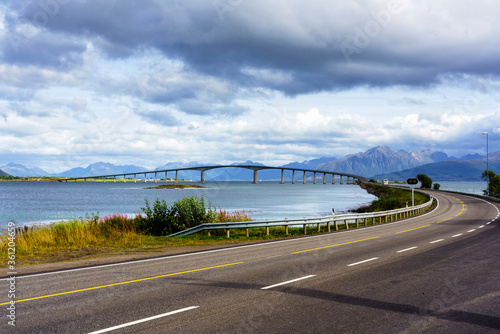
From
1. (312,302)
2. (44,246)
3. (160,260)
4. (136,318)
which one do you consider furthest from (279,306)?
(44,246)

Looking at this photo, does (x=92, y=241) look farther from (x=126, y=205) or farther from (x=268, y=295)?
(x=126, y=205)

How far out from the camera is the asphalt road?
6.86m

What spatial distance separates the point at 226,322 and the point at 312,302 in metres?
2.08

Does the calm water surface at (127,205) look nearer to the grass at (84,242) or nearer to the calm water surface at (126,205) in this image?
the calm water surface at (126,205)

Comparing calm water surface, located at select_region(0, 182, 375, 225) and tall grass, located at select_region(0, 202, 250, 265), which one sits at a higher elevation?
tall grass, located at select_region(0, 202, 250, 265)

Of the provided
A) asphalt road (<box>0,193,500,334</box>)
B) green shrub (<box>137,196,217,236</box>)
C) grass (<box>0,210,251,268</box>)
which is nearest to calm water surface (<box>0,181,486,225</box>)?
grass (<box>0,210,251,268</box>)

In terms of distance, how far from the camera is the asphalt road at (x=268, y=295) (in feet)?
22.5

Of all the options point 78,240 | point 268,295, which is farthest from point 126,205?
point 268,295

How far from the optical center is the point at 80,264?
12961 mm

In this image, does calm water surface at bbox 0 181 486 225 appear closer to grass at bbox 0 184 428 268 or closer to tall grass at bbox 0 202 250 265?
tall grass at bbox 0 202 250 265

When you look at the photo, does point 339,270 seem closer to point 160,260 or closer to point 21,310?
point 160,260

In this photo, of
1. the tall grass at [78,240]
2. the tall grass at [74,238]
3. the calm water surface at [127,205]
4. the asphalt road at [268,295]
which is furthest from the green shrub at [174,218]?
the asphalt road at [268,295]

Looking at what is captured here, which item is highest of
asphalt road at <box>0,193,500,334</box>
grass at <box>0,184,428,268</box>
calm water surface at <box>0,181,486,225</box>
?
asphalt road at <box>0,193,500,334</box>

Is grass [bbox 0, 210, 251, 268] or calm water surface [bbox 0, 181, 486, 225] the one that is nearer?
grass [bbox 0, 210, 251, 268]
